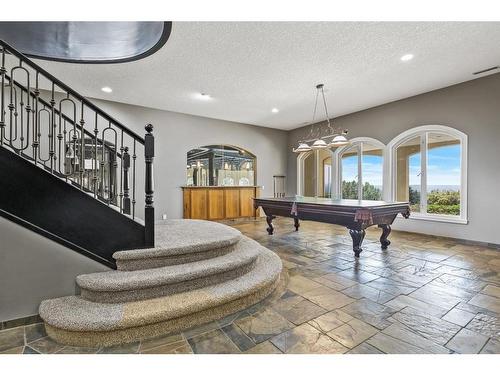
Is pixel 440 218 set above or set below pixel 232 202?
below

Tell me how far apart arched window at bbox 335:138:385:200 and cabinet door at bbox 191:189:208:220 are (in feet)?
13.0

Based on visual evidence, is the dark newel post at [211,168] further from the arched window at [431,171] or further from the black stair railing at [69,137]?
the arched window at [431,171]

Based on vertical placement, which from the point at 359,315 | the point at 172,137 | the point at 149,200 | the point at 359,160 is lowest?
the point at 359,315

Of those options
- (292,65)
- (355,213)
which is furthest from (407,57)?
(355,213)

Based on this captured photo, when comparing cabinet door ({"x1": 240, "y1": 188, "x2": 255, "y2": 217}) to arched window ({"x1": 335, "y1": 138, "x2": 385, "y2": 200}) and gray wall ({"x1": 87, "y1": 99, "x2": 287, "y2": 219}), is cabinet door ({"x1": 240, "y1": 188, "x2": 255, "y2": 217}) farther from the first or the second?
arched window ({"x1": 335, "y1": 138, "x2": 385, "y2": 200})

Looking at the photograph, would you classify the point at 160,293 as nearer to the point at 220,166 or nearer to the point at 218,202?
the point at 218,202

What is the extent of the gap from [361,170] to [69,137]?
21.5 ft

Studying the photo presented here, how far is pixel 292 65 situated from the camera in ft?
13.1

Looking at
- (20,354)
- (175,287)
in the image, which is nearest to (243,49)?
(175,287)

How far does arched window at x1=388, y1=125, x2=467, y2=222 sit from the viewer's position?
16.3 ft

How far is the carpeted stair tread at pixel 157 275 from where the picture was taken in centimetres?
201

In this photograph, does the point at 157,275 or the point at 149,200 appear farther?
the point at 149,200
